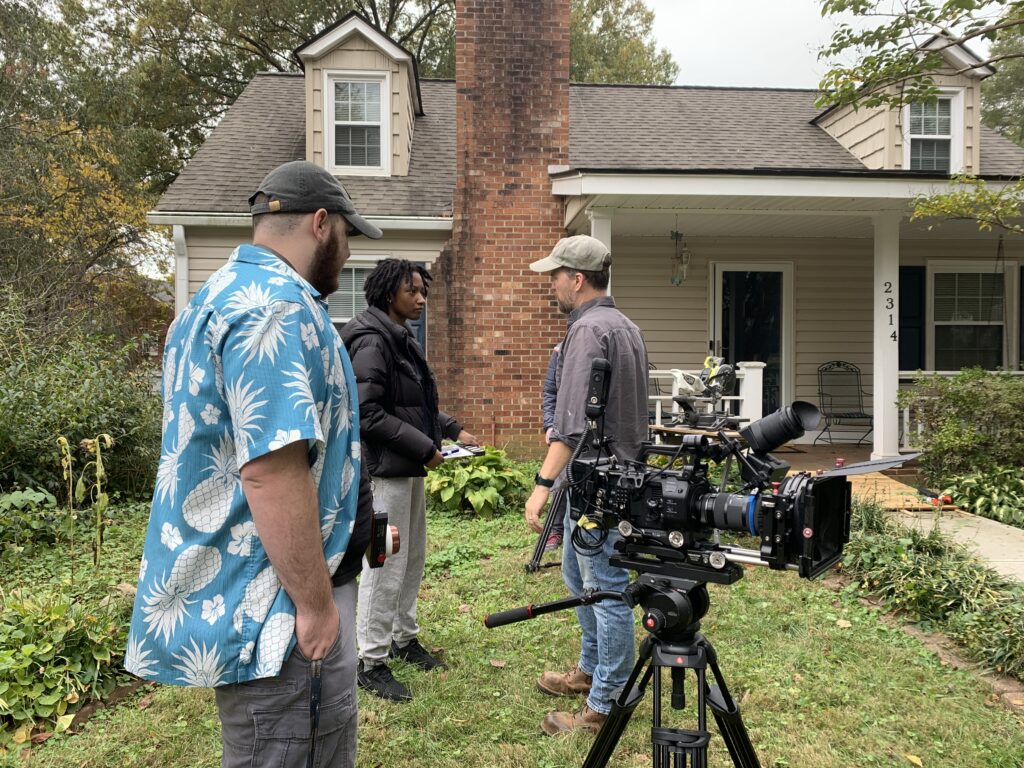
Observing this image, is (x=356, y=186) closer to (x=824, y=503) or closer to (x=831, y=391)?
(x=831, y=391)

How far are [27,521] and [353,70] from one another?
7263 millimetres

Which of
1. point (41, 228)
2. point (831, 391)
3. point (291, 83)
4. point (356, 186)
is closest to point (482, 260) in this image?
point (356, 186)

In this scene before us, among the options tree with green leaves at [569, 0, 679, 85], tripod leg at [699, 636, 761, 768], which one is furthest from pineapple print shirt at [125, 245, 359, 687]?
tree with green leaves at [569, 0, 679, 85]

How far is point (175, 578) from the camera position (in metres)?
1.47

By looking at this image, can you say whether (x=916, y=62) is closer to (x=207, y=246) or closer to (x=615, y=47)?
(x=207, y=246)

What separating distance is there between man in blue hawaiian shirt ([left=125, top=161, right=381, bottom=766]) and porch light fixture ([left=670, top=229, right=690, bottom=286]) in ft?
27.7

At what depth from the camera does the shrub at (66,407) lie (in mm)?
5855

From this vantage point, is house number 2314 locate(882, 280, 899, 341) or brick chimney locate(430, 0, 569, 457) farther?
brick chimney locate(430, 0, 569, 457)

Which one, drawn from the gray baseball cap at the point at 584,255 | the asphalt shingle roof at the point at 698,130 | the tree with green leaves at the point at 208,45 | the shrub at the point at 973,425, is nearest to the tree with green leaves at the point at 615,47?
the tree with green leaves at the point at 208,45

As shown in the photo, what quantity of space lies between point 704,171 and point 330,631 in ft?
22.0

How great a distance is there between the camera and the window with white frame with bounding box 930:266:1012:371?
10.4 m

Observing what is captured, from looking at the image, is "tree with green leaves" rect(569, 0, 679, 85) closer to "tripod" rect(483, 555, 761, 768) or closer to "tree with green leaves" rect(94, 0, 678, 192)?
"tree with green leaves" rect(94, 0, 678, 192)

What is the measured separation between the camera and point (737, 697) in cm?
333

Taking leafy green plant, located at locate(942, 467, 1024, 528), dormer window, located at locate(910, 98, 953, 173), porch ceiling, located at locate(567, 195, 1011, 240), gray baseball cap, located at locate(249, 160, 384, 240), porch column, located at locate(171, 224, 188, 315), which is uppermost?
dormer window, located at locate(910, 98, 953, 173)
